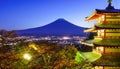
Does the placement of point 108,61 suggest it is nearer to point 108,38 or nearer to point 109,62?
point 109,62

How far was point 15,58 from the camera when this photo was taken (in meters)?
19.9

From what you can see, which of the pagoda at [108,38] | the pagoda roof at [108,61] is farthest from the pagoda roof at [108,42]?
the pagoda roof at [108,61]

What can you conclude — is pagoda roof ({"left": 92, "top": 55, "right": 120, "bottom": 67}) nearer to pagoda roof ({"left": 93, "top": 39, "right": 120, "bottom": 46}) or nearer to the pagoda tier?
the pagoda tier

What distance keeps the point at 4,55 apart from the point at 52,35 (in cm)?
11375

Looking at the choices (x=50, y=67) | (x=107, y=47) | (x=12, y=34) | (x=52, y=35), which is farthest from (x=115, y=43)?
(x=52, y=35)

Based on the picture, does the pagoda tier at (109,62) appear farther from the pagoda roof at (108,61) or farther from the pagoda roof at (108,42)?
the pagoda roof at (108,42)

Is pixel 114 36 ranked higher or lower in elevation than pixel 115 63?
higher

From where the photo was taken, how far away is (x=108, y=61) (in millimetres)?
23672

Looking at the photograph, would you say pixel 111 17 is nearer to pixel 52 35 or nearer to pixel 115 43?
pixel 115 43

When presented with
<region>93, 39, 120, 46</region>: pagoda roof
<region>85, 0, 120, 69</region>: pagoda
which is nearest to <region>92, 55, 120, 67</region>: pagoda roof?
<region>85, 0, 120, 69</region>: pagoda

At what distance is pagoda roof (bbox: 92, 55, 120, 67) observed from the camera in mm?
23406

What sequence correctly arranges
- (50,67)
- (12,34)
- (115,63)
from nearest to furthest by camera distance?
(115,63) → (12,34) → (50,67)

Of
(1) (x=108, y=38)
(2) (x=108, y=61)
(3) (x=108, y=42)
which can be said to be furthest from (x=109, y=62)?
(1) (x=108, y=38)

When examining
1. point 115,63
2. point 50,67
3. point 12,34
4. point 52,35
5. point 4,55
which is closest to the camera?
point 4,55
